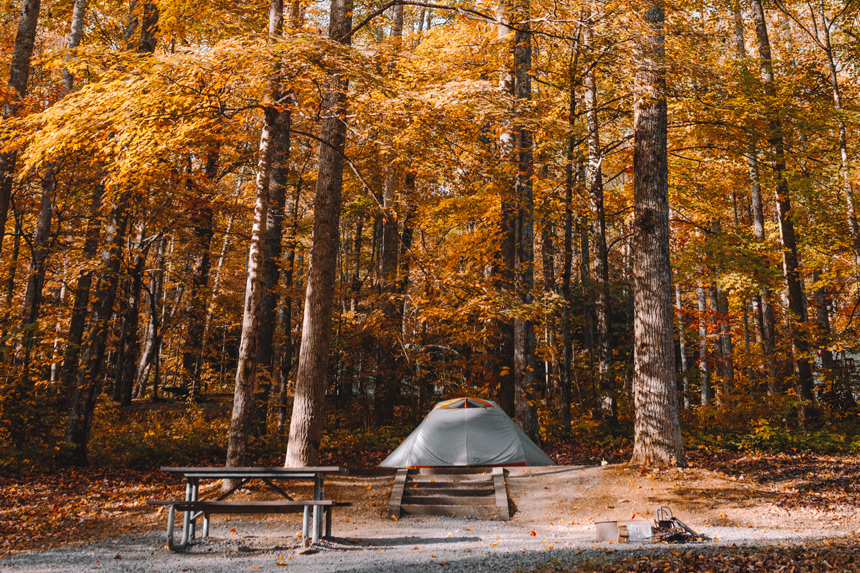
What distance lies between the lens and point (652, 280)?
871cm

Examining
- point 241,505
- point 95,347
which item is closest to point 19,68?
point 95,347

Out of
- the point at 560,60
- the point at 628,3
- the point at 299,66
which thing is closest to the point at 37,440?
the point at 299,66

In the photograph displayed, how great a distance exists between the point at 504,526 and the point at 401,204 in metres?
9.96

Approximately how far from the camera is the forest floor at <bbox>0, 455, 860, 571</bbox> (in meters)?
4.87

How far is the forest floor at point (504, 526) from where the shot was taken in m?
4.87

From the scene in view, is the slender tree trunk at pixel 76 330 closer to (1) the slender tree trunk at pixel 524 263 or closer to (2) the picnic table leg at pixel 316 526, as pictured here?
(2) the picnic table leg at pixel 316 526

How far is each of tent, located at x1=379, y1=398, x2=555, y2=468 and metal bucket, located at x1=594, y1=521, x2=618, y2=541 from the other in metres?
3.23

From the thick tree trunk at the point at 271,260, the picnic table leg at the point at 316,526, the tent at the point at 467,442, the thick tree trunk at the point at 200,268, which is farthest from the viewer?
the thick tree trunk at the point at 200,268

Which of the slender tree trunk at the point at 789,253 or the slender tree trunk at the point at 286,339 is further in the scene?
the slender tree trunk at the point at 286,339

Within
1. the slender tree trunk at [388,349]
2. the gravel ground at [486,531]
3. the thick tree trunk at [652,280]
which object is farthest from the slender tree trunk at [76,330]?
the thick tree trunk at [652,280]

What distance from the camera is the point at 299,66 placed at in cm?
716

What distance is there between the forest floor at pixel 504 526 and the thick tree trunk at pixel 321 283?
788 millimetres

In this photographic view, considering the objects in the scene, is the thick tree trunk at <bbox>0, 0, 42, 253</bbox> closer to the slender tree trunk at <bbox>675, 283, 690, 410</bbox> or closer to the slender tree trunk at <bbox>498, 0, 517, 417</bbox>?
the slender tree trunk at <bbox>498, 0, 517, 417</bbox>

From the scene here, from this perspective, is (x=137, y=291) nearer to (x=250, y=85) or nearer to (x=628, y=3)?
(x=250, y=85)
